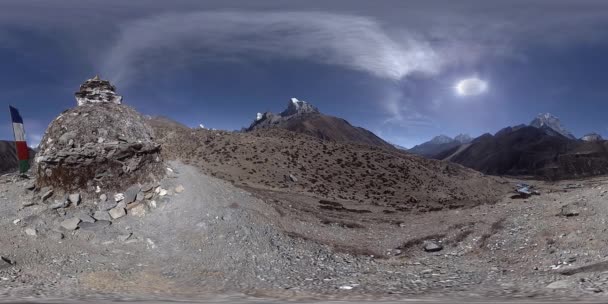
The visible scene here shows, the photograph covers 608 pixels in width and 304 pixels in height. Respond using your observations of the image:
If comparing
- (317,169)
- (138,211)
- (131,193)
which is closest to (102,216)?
(138,211)

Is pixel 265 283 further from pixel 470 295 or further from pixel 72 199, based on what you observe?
pixel 72 199

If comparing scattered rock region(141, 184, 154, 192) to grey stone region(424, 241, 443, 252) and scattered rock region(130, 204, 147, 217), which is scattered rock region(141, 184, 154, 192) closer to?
scattered rock region(130, 204, 147, 217)

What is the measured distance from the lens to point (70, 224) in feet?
57.5

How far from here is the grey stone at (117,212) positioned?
18.8m

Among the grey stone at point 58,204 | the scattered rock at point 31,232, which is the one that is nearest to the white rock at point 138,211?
the grey stone at point 58,204

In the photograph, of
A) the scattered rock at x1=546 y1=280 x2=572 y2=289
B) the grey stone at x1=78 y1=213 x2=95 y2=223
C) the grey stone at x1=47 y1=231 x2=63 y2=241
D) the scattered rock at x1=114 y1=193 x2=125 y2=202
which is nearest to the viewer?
the scattered rock at x1=546 y1=280 x2=572 y2=289

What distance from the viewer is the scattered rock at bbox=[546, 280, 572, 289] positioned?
469 inches

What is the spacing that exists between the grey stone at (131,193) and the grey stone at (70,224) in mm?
2450

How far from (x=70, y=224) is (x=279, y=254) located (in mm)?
9113

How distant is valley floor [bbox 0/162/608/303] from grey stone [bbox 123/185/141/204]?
127cm

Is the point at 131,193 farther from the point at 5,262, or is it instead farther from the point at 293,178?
the point at 293,178

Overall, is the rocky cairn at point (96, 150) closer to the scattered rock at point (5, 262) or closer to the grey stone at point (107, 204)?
the grey stone at point (107, 204)

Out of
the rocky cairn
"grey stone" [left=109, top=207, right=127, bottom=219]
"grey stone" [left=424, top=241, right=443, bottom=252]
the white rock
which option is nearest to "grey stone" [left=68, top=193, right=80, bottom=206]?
the rocky cairn

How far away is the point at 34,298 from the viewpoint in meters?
10.9
